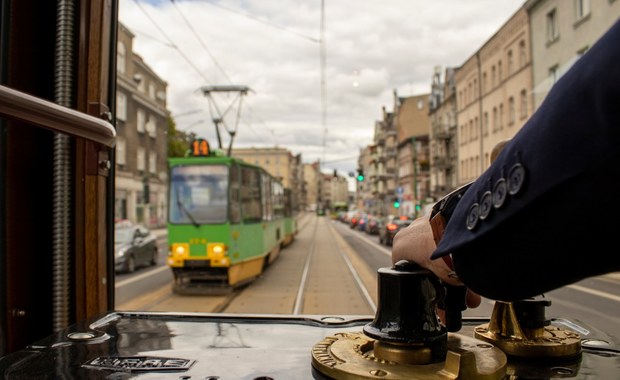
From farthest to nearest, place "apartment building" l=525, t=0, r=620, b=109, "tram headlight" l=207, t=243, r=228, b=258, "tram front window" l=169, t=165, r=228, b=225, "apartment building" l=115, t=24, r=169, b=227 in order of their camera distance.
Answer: "tram front window" l=169, t=165, r=228, b=225 → "tram headlight" l=207, t=243, r=228, b=258 → "apartment building" l=115, t=24, r=169, b=227 → "apartment building" l=525, t=0, r=620, b=109

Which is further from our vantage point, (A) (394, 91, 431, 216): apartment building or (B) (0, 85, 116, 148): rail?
(A) (394, 91, 431, 216): apartment building

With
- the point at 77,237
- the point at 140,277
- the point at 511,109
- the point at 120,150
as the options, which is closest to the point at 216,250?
the point at 140,277

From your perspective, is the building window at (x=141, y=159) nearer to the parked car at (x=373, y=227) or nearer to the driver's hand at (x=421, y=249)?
the driver's hand at (x=421, y=249)

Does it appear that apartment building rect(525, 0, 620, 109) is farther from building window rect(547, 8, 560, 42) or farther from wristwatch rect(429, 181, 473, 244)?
wristwatch rect(429, 181, 473, 244)

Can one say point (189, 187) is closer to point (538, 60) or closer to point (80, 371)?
point (538, 60)

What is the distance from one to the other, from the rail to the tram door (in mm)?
204

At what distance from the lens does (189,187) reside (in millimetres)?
9820

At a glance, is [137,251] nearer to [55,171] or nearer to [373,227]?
[373,227]

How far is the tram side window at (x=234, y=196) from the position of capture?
10031 mm

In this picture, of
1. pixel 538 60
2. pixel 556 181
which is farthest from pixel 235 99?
pixel 556 181

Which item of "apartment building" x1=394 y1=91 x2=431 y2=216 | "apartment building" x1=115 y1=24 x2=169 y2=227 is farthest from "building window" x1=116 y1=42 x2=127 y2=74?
"apartment building" x1=394 y1=91 x2=431 y2=216

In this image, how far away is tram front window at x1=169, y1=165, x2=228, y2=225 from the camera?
980cm

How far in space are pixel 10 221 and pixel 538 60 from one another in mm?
1939

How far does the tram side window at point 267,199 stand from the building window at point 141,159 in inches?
371
